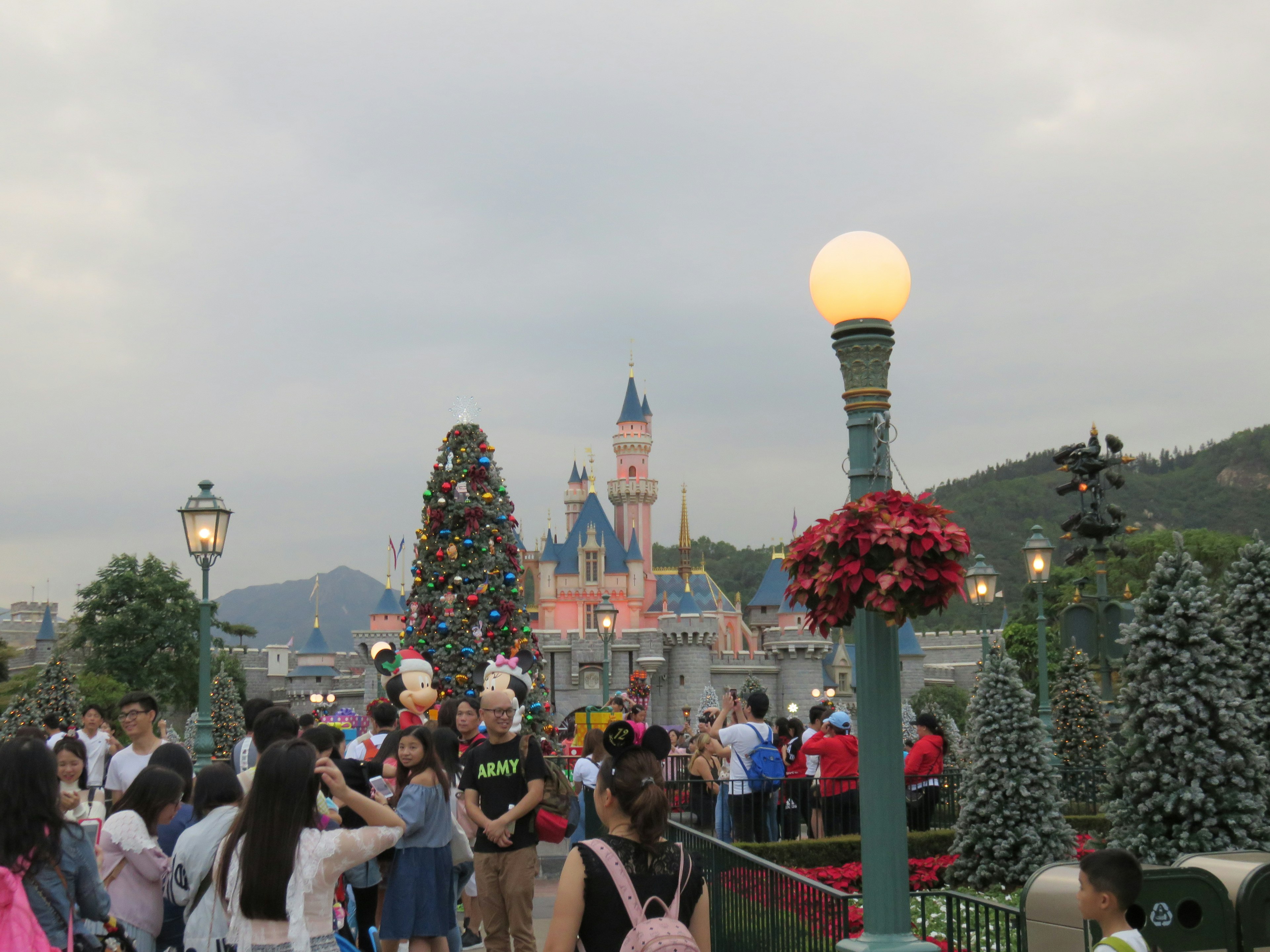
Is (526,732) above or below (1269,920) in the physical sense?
above

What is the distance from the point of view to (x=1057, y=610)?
5425 cm

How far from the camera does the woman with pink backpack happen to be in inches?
129

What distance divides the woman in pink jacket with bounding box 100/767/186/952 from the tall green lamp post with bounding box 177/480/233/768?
7.27 metres

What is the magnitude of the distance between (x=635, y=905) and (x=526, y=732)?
391 cm

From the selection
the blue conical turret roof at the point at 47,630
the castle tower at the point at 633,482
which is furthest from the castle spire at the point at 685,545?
the blue conical turret roof at the point at 47,630

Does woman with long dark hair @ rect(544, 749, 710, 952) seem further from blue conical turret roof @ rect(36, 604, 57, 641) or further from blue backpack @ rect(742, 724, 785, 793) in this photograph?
blue conical turret roof @ rect(36, 604, 57, 641)

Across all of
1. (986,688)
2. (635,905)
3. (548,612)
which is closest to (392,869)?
(635,905)

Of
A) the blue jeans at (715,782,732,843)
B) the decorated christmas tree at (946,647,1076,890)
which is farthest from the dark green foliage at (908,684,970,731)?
the decorated christmas tree at (946,647,1076,890)

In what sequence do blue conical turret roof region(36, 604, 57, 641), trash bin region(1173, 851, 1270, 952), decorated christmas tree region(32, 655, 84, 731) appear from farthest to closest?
blue conical turret roof region(36, 604, 57, 641) < decorated christmas tree region(32, 655, 84, 731) < trash bin region(1173, 851, 1270, 952)

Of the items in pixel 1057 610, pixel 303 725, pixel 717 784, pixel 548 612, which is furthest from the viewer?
pixel 548 612

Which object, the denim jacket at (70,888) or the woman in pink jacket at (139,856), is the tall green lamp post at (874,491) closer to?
the denim jacket at (70,888)

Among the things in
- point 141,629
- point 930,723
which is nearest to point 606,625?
point 930,723

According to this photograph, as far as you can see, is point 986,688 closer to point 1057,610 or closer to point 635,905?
point 635,905

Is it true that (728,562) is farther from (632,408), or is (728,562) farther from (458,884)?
(458,884)
